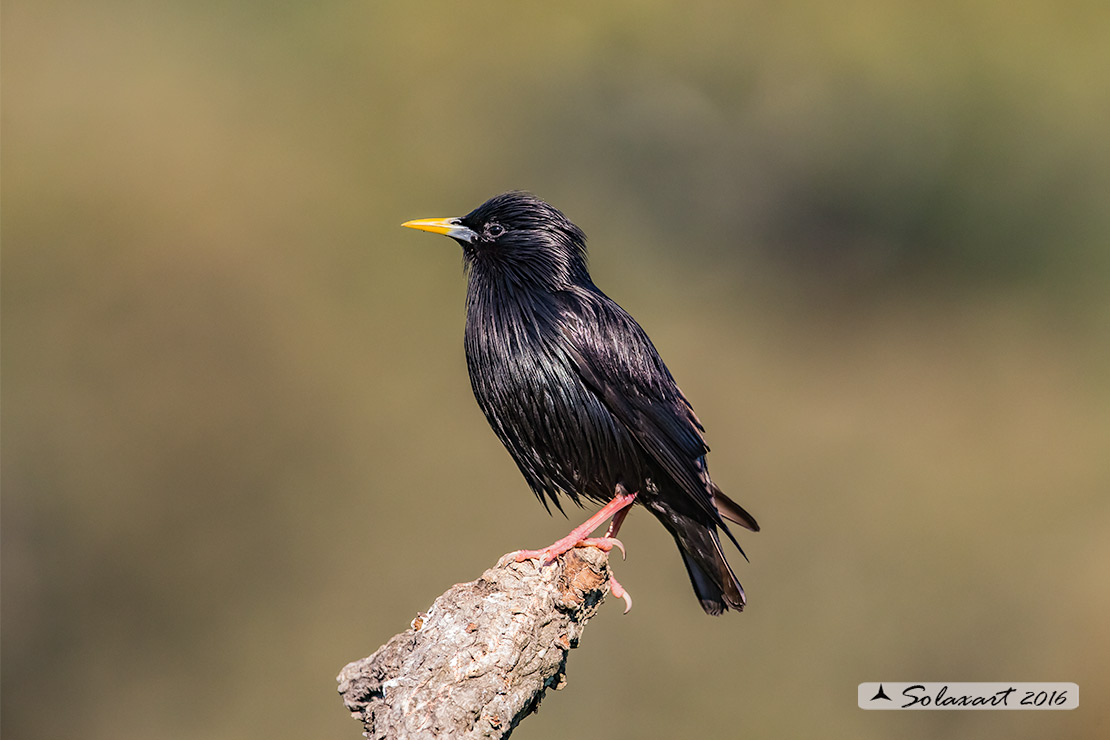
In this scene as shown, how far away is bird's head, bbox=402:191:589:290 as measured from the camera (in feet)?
17.2

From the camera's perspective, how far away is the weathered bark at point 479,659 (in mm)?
3682

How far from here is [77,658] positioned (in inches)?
506

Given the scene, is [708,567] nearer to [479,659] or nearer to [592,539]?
[592,539]

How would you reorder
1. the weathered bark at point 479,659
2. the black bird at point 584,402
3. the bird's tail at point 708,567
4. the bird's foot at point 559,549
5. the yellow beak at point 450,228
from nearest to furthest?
the weathered bark at point 479,659 < the bird's foot at point 559,549 < the black bird at point 584,402 < the bird's tail at point 708,567 < the yellow beak at point 450,228

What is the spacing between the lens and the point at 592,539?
4465mm

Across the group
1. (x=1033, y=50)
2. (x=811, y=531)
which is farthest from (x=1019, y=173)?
(x=811, y=531)

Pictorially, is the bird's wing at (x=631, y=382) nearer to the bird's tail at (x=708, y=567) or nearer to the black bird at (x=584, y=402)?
the black bird at (x=584, y=402)

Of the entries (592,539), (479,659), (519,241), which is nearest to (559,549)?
(592,539)

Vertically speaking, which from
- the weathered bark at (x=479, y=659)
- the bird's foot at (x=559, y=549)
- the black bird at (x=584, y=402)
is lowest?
the weathered bark at (x=479, y=659)

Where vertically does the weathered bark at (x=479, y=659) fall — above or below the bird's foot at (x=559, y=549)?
below

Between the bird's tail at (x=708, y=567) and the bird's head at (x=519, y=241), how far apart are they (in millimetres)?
1241

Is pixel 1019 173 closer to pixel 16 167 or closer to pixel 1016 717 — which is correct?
pixel 1016 717

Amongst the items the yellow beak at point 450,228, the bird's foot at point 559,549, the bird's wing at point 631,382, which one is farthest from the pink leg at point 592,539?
the yellow beak at point 450,228

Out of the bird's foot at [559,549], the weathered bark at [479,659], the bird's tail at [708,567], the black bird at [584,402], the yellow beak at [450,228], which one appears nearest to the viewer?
the weathered bark at [479,659]
